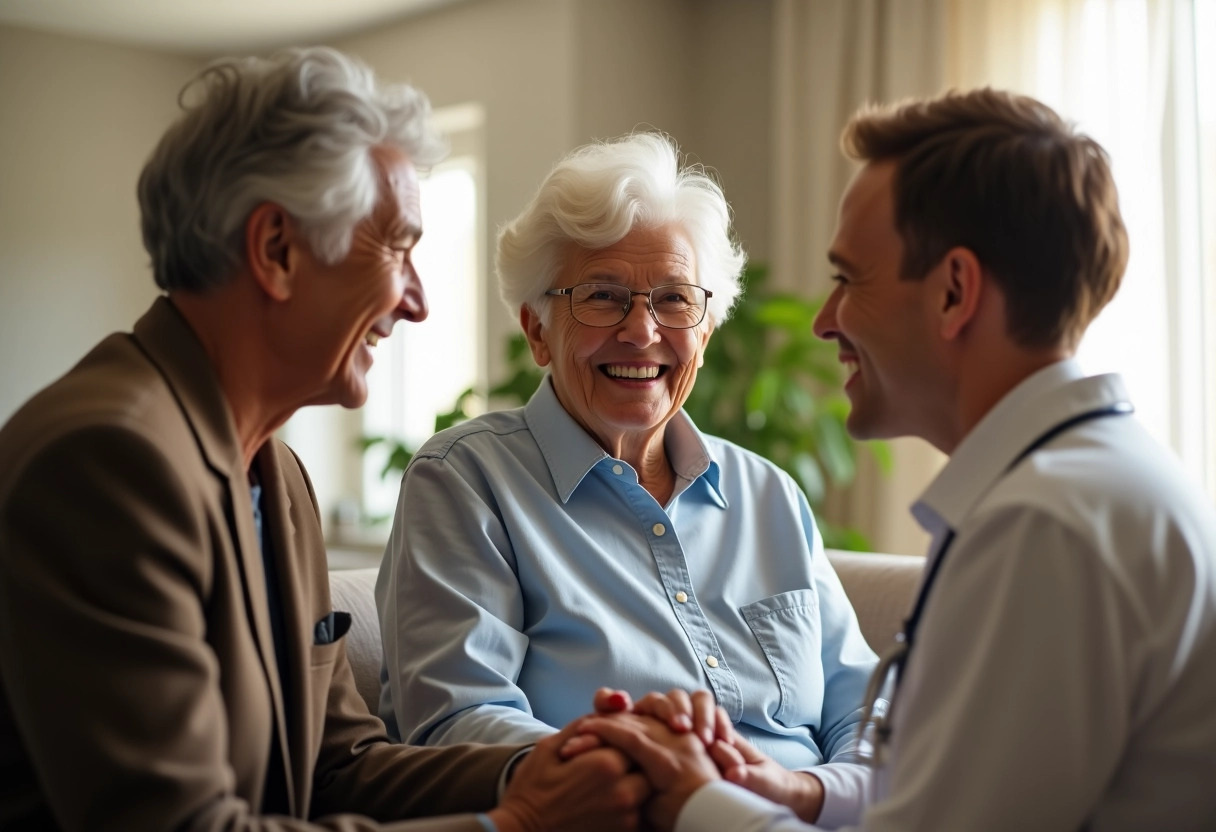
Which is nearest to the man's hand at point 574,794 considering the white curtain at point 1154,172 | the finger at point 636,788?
the finger at point 636,788

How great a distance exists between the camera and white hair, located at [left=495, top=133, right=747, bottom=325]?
2113 mm

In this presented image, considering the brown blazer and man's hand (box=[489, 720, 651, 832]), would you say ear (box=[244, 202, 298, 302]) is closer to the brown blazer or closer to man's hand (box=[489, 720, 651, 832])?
the brown blazer

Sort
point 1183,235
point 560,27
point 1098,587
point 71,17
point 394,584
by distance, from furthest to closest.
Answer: point 71,17 < point 560,27 < point 1183,235 < point 394,584 < point 1098,587

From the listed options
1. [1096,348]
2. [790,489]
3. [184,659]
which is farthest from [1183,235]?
[184,659]

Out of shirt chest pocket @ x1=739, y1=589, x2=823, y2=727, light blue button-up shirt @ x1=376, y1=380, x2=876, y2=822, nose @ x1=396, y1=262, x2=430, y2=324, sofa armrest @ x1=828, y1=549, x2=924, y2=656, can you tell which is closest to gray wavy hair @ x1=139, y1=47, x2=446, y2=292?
nose @ x1=396, y1=262, x2=430, y2=324

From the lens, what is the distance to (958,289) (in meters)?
1.33

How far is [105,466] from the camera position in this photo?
115cm

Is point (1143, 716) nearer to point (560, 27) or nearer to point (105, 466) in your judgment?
point (105, 466)

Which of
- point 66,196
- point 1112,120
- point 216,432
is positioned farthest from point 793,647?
point 66,196

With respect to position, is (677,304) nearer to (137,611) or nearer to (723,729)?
(723,729)

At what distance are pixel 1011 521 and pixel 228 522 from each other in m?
0.80

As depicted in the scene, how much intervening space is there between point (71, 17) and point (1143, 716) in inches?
254

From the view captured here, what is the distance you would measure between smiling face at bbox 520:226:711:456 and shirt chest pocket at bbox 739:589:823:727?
380 millimetres

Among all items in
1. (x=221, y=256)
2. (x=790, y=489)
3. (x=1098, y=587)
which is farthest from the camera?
(x=790, y=489)
